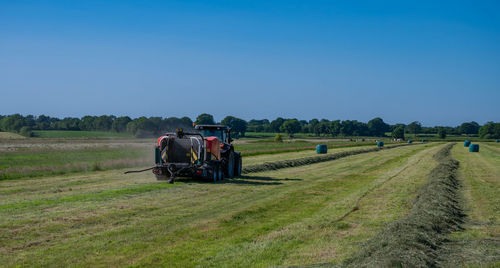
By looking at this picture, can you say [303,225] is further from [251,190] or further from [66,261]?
[251,190]

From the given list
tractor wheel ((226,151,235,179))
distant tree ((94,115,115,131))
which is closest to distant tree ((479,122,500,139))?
distant tree ((94,115,115,131))

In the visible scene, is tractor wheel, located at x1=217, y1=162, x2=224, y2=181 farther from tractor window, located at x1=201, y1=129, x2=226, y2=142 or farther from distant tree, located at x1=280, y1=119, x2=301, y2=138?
distant tree, located at x1=280, y1=119, x2=301, y2=138

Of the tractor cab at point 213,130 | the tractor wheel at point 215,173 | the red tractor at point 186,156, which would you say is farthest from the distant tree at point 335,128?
the red tractor at point 186,156

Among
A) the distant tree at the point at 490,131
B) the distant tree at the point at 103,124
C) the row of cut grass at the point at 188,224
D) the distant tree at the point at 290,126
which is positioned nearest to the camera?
the row of cut grass at the point at 188,224

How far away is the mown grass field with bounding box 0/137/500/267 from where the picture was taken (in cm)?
779

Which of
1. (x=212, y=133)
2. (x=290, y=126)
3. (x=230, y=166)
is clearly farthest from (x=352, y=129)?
(x=212, y=133)

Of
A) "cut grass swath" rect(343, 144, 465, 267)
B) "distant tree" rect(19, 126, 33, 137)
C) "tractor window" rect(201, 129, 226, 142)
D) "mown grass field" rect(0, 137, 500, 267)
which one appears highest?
"tractor window" rect(201, 129, 226, 142)

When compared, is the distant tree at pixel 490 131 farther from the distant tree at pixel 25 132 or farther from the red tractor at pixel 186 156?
the red tractor at pixel 186 156

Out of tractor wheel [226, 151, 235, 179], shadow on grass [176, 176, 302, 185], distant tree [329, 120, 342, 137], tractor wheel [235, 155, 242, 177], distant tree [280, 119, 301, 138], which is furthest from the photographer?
distant tree [329, 120, 342, 137]

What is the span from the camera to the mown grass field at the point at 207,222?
7.79m

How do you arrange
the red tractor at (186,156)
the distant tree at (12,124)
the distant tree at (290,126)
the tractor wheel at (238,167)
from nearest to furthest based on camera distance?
the red tractor at (186,156) → the tractor wheel at (238,167) → the distant tree at (12,124) → the distant tree at (290,126)

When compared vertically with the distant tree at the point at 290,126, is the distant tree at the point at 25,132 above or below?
below

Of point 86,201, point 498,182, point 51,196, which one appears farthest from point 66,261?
point 498,182

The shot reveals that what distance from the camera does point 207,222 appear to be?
35.0 ft
